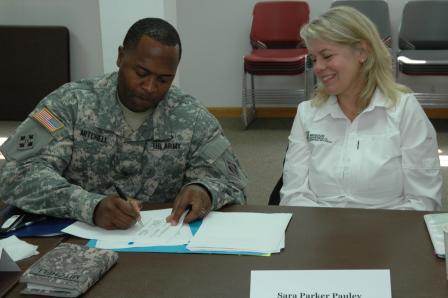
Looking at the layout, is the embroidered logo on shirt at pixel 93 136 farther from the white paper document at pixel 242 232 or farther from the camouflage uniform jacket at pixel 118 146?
the white paper document at pixel 242 232

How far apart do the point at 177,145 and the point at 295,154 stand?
0.46 m

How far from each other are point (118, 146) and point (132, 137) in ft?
0.18

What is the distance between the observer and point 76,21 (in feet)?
19.7

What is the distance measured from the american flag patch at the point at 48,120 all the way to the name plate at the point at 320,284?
89cm

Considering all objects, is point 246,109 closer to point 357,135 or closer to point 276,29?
point 276,29

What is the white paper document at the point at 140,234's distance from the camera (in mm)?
1574

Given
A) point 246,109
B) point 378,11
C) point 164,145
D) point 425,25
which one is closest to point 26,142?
point 164,145

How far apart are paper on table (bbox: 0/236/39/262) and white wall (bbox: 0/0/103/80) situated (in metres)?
4.50

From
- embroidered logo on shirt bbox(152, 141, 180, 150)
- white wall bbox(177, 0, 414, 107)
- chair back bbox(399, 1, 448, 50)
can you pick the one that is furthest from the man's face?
white wall bbox(177, 0, 414, 107)

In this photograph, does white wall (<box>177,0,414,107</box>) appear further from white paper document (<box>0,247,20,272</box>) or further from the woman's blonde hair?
white paper document (<box>0,247,20,272</box>)

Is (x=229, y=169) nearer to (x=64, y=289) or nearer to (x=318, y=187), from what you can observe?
(x=318, y=187)

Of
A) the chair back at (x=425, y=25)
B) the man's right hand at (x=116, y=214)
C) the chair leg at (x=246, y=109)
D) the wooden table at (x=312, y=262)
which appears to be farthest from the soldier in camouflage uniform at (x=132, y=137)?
the chair back at (x=425, y=25)

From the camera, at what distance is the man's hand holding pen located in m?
1.71

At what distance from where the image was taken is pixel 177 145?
2.03 meters
